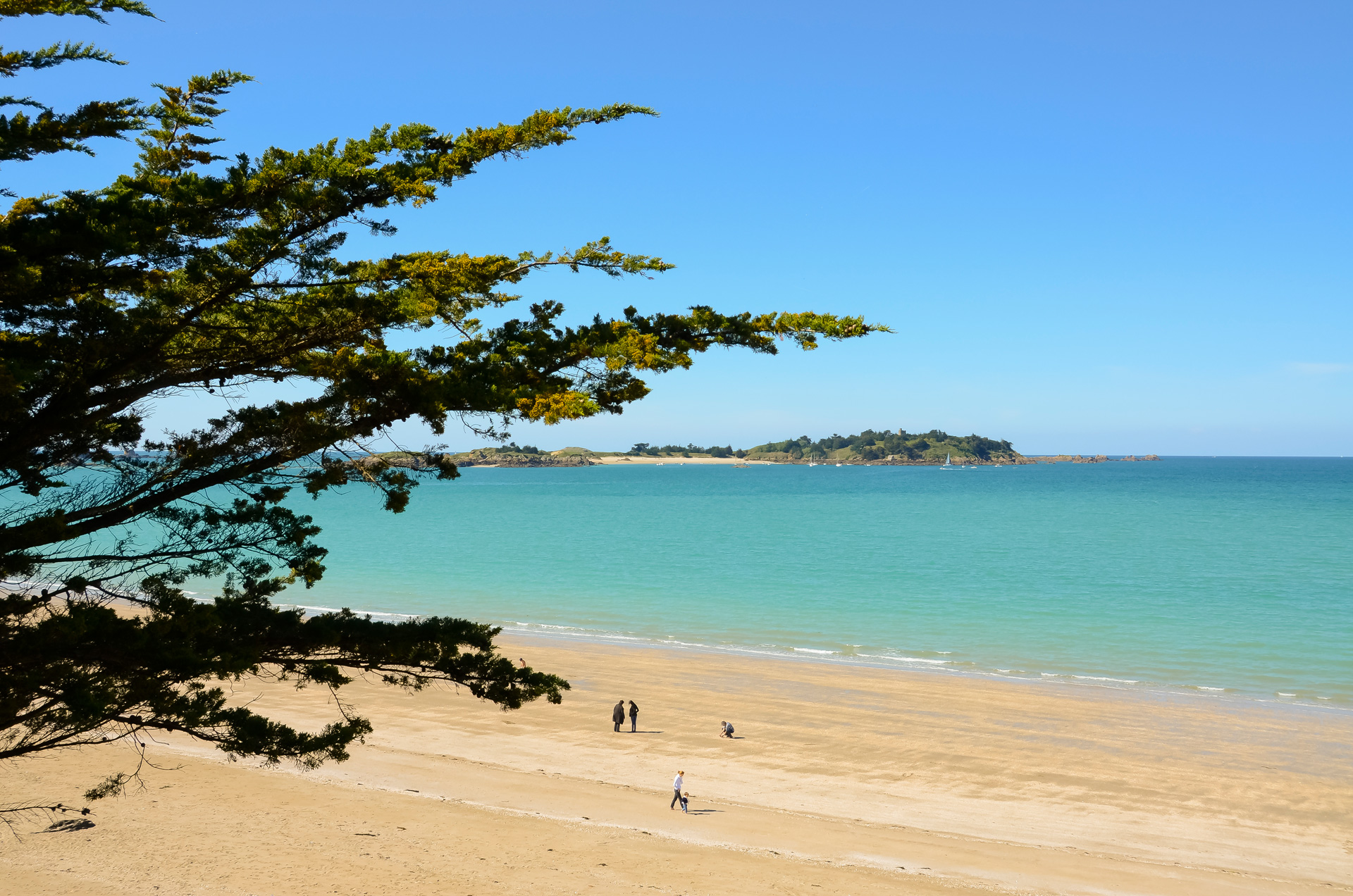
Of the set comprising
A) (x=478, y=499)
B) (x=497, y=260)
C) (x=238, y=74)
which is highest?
(x=238, y=74)

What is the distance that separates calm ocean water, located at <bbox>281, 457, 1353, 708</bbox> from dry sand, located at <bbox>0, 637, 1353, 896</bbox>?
611cm

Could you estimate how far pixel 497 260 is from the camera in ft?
22.4

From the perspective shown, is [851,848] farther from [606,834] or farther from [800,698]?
[800,698]

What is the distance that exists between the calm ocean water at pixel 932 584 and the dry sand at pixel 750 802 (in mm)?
6114

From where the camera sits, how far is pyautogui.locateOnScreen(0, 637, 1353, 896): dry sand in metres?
11.4

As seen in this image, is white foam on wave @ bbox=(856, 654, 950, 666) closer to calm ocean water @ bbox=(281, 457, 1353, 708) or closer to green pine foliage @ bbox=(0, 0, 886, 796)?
calm ocean water @ bbox=(281, 457, 1353, 708)

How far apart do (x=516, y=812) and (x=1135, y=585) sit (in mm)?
38652

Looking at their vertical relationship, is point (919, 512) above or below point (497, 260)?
below

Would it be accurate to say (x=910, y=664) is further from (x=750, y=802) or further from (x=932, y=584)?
(x=932, y=584)

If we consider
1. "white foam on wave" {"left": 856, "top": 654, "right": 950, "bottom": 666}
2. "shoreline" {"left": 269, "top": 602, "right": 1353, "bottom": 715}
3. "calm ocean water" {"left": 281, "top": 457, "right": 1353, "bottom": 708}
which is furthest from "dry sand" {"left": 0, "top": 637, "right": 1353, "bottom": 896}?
"calm ocean water" {"left": 281, "top": 457, "right": 1353, "bottom": 708}

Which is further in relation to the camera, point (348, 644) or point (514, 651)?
point (514, 651)

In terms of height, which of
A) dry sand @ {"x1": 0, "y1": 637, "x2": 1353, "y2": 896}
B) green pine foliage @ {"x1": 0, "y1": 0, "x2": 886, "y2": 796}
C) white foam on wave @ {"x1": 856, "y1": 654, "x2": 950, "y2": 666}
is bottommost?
white foam on wave @ {"x1": 856, "y1": 654, "x2": 950, "y2": 666}

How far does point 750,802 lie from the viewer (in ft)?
48.8

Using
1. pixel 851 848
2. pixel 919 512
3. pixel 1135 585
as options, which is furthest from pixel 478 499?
pixel 851 848
